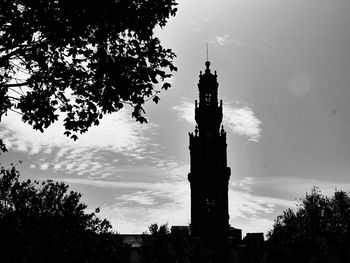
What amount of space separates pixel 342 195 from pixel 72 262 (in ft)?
118

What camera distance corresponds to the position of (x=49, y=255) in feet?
113

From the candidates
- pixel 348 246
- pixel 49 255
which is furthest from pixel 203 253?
pixel 49 255

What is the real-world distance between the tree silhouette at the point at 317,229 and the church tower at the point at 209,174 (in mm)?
20485

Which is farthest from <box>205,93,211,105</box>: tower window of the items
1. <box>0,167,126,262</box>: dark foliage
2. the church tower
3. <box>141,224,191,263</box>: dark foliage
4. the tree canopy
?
the tree canopy

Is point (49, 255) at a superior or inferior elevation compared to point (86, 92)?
inferior

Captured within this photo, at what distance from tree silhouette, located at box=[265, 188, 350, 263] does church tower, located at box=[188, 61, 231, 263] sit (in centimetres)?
2048

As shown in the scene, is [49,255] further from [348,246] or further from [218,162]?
[218,162]

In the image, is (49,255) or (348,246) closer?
(49,255)

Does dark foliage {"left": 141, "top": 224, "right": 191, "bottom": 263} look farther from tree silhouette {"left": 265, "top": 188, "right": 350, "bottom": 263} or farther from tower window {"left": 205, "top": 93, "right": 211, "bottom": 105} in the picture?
tower window {"left": 205, "top": 93, "right": 211, "bottom": 105}

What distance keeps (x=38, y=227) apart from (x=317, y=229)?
3551 centimetres

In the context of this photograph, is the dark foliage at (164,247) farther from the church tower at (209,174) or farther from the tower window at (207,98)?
the tower window at (207,98)

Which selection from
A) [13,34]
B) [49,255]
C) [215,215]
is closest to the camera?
[13,34]

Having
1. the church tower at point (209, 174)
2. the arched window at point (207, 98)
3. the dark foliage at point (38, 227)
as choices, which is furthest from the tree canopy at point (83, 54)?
the arched window at point (207, 98)

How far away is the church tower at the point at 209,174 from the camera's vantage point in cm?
7975
